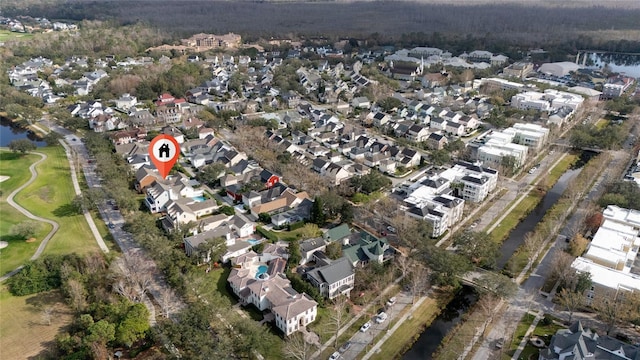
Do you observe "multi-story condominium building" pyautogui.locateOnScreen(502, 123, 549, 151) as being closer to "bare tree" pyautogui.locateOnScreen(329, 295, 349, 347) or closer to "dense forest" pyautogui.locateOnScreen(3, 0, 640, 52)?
"bare tree" pyautogui.locateOnScreen(329, 295, 349, 347)

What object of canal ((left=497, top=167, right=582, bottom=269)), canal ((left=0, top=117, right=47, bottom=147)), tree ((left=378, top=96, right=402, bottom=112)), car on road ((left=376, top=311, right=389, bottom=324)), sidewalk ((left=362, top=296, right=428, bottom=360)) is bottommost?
canal ((left=497, top=167, right=582, bottom=269))

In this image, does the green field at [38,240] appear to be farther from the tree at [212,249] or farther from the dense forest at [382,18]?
the dense forest at [382,18]

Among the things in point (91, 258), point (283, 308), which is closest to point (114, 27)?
point (91, 258)

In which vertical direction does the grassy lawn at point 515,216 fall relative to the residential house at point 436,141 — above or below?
below

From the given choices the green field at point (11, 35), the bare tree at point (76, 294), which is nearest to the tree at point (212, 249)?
the bare tree at point (76, 294)

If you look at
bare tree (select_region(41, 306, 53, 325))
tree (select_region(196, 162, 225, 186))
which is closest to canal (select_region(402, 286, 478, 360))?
bare tree (select_region(41, 306, 53, 325))

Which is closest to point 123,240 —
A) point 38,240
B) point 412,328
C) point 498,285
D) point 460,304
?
point 38,240
